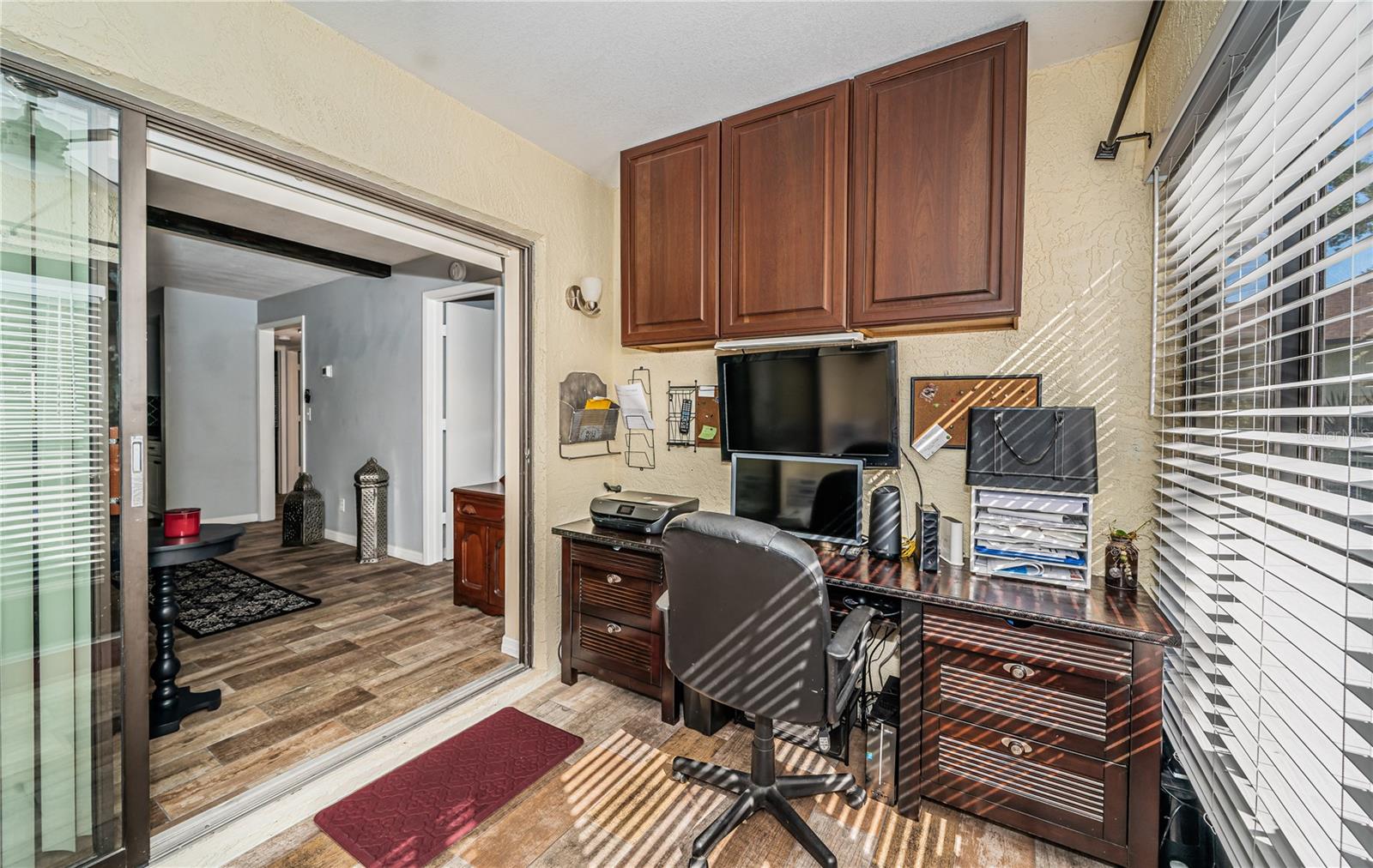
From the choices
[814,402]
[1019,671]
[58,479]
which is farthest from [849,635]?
[58,479]

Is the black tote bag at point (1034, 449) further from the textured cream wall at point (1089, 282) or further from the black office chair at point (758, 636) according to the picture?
the black office chair at point (758, 636)

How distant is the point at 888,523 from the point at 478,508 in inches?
104

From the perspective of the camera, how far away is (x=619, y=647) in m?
2.59

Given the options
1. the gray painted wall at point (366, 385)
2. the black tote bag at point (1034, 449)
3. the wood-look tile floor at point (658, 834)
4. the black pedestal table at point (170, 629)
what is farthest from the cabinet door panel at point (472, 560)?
the black tote bag at point (1034, 449)

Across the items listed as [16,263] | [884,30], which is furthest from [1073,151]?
[16,263]

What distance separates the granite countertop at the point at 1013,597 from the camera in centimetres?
157

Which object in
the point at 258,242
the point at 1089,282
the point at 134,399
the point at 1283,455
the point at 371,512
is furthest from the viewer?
the point at 371,512

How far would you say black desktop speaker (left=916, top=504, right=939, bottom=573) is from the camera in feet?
6.61

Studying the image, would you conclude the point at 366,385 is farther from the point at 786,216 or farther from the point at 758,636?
the point at 758,636

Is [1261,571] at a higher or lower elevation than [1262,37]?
lower

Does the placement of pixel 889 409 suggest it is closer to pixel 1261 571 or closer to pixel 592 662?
pixel 1261 571

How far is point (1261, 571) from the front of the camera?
1179mm

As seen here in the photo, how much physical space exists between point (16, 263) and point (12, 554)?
73 centimetres

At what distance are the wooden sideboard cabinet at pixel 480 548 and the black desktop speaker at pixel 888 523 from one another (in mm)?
2327
